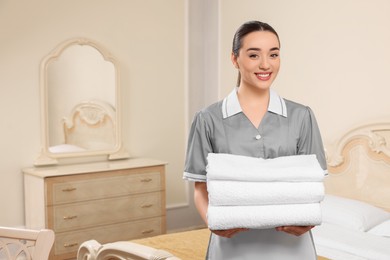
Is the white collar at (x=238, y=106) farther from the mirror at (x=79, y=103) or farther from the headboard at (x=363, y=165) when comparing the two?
the mirror at (x=79, y=103)

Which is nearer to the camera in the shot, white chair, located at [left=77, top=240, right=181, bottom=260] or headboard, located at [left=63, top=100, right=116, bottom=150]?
white chair, located at [left=77, top=240, right=181, bottom=260]

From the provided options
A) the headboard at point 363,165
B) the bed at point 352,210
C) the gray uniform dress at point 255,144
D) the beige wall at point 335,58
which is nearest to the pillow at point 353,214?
the bed at point 352,210

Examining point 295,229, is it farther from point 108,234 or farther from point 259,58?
point 108,234

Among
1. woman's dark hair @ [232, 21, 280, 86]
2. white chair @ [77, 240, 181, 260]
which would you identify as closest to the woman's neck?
woman's dark hair @ [232, 21, 280, 86]

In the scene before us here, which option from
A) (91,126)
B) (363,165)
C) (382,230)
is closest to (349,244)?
(382,230)

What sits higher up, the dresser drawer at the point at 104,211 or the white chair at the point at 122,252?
the white chair at the point at 122,252

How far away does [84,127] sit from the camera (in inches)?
181

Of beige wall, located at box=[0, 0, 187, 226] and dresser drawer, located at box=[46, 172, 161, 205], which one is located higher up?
beige wall, located at box=[0, 0, 187, 226]

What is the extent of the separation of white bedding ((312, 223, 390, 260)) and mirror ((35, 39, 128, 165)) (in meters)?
2.24

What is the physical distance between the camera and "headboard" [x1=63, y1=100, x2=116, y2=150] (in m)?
4.54

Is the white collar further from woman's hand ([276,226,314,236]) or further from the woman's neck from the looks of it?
woman's hand ([276,226,314,236])

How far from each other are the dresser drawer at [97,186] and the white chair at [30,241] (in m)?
2.46

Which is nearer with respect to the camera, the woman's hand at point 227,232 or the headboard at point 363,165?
the woman's hand at point 227,232

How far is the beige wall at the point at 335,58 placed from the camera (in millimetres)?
3604
